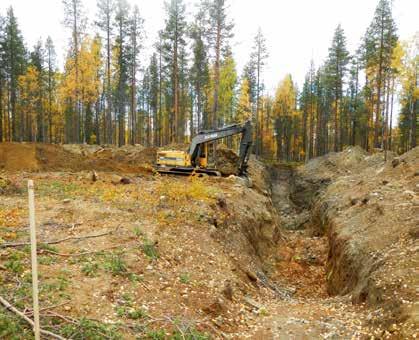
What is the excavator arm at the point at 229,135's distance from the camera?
59.5 ft

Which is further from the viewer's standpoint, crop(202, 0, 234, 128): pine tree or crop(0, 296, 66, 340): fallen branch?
crop(202, 0, 234, 128): pine tree

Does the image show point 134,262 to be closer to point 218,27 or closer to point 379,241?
point 379,241

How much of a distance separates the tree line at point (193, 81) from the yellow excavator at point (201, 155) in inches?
102

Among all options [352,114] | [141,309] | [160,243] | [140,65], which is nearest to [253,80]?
[352,114]

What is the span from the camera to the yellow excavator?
1825cm

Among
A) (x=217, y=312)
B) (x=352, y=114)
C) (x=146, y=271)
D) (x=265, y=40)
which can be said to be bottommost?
(x=217, y=312)

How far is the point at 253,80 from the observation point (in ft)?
146

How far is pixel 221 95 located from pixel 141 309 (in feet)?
119

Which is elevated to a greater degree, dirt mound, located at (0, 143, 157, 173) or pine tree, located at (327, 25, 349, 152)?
pine tree, located at (327, 25, 349, 152)

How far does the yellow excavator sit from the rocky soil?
79.3 inches

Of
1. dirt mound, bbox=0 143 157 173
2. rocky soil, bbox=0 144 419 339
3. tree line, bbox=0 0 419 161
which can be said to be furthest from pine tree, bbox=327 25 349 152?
dirt mound, bbox=0 143 157 173

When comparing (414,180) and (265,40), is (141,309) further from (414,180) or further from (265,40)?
(265,40)

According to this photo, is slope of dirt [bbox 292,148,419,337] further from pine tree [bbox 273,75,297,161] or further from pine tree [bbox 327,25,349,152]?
Result: pine tree [bbox 273,75,297,161]

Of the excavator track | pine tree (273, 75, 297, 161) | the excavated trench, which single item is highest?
pine tree (273, 75, 297, 161)
